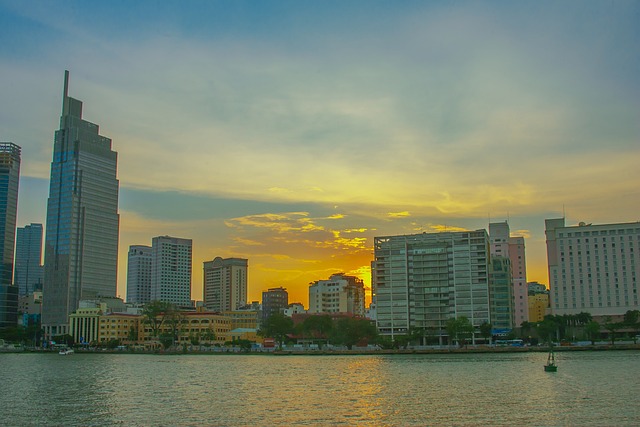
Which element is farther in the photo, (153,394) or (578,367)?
(578,367)

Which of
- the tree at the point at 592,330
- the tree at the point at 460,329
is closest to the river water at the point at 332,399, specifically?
the tree at the point at 460,329

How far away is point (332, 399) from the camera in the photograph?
68.1 metres

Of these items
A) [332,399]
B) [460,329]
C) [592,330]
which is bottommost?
[332,399]

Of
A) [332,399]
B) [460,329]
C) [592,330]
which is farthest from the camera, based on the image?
[592,330]

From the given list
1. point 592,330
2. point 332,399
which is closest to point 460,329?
point 592,330

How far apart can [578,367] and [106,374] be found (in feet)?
243

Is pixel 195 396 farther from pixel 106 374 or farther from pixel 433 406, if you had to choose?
pixel 106 374

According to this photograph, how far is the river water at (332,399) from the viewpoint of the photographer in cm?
5362

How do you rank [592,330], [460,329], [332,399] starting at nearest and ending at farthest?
[332,399], [460,329], [592,330]

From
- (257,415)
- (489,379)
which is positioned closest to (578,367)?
(489,379)

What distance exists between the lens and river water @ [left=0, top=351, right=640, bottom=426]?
53.6 m

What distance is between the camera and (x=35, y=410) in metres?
59.9

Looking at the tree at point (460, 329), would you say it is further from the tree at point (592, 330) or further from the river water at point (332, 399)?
the river water at point (332, 399)

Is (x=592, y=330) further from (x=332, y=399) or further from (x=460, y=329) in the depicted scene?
(x=332, y=399)
